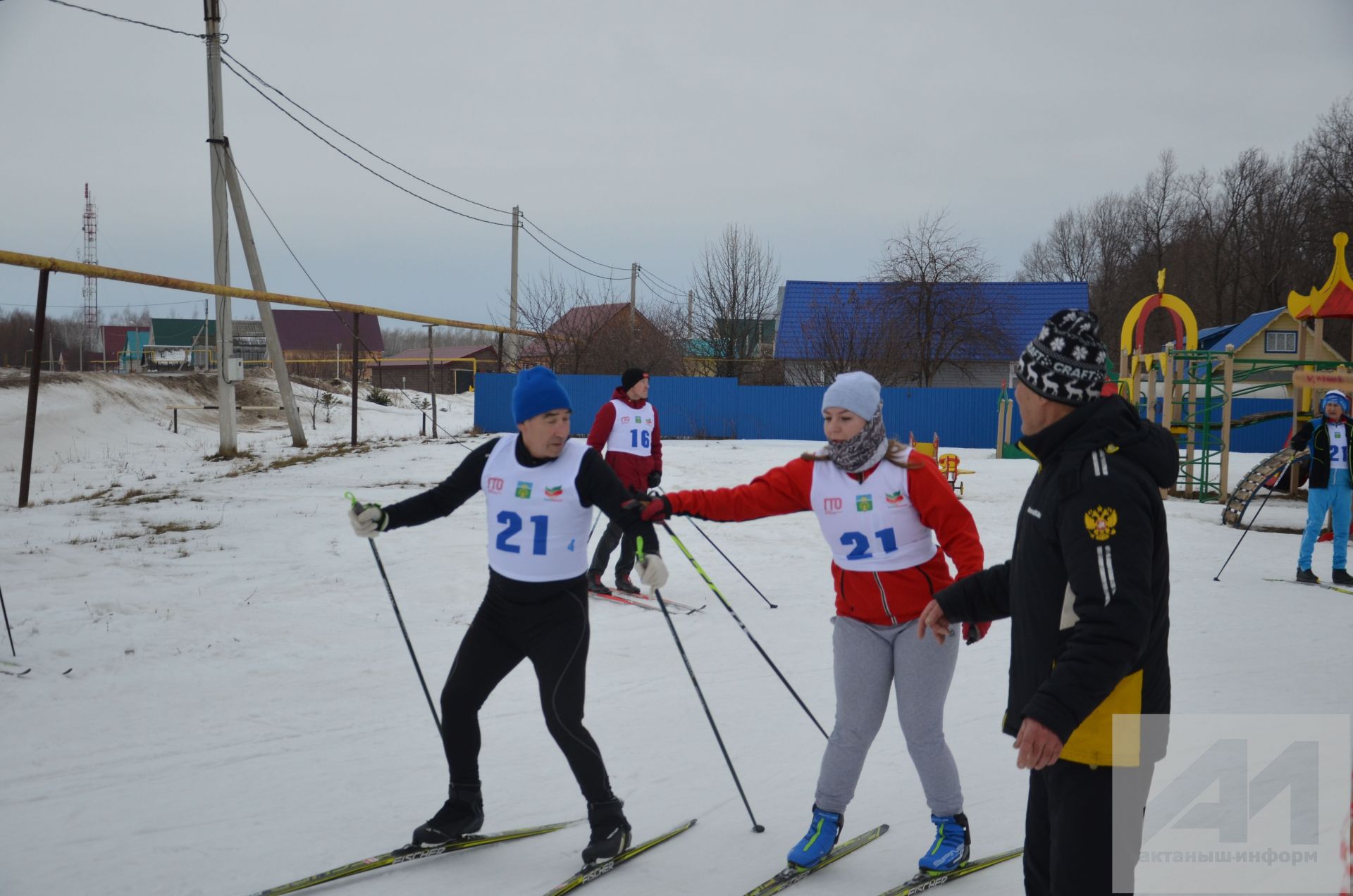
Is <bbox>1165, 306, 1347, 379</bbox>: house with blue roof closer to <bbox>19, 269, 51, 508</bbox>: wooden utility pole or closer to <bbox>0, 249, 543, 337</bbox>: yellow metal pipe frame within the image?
<bbox>0, 249, 543, 337</bbox>: yellow metal pipe frame

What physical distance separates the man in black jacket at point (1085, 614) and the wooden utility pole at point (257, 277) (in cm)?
1749

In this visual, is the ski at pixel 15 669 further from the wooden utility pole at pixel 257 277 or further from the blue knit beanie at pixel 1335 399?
the wooden utility pole at pixel 257 277

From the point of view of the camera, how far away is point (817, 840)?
3352 millimetres

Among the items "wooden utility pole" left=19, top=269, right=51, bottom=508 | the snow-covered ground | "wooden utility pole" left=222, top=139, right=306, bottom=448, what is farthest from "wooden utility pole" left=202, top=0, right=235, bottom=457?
the snow-covered ground

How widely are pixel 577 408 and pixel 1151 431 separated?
81.6 feet

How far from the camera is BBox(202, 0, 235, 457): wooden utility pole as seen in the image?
16797mm

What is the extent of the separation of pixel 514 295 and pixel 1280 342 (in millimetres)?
27913

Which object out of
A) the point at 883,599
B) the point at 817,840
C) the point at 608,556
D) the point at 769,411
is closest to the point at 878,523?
the point at 883,599

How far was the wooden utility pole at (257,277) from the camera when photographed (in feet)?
56.5

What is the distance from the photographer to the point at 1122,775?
2078 mm

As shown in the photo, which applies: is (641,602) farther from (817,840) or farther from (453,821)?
(817,840)

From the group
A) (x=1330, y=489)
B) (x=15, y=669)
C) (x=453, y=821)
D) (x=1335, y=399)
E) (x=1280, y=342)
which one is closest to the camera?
(x=453, y=821)

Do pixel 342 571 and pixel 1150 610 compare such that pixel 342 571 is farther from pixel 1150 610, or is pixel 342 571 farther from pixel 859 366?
pixel 859 366

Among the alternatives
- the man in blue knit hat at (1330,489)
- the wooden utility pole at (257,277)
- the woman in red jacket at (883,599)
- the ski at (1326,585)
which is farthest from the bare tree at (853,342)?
the woman in red jacket at (883,599)
